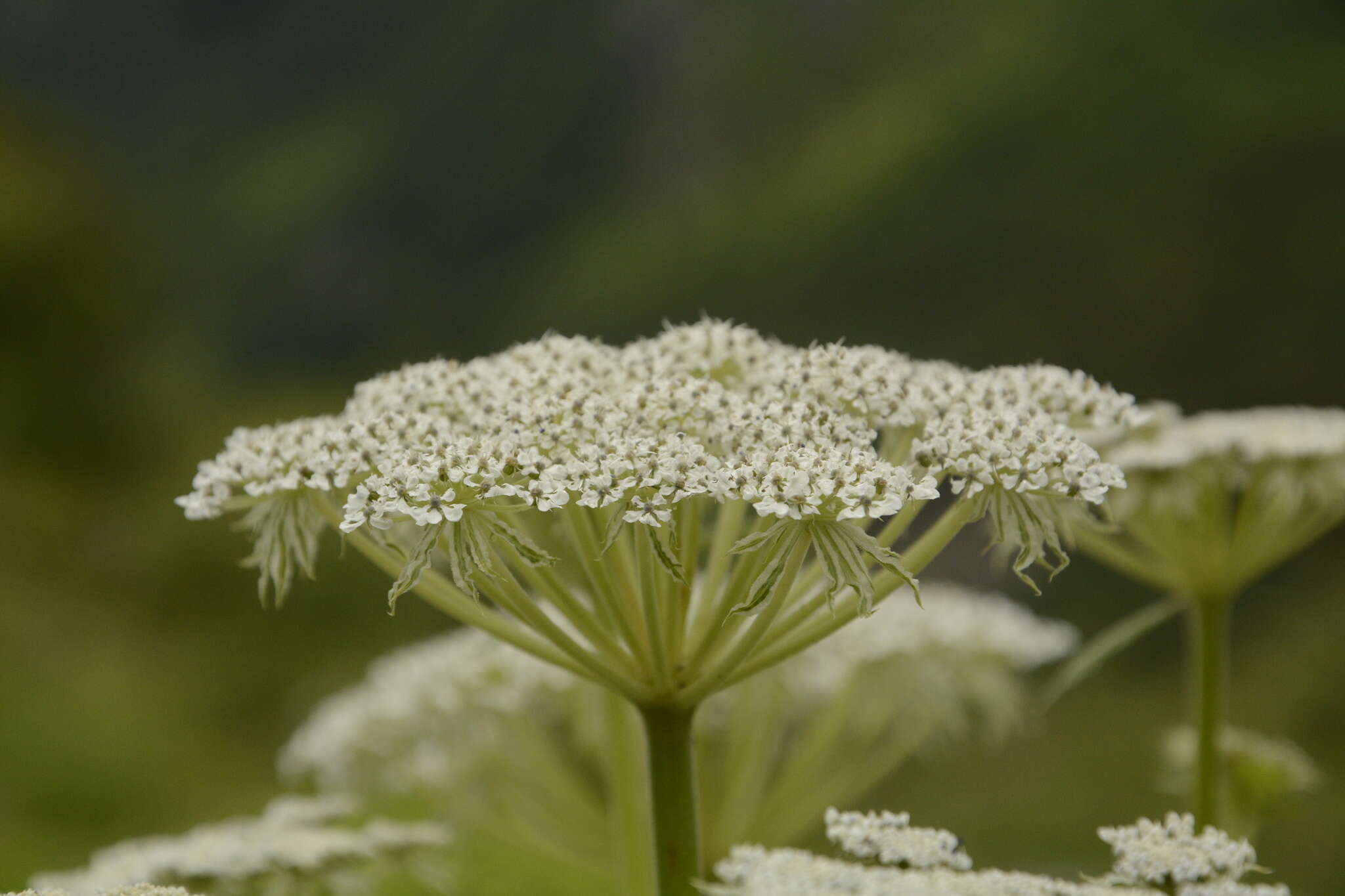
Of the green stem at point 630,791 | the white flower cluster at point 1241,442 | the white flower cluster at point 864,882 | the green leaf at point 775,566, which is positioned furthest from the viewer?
the white flower cluster at point 1241,442

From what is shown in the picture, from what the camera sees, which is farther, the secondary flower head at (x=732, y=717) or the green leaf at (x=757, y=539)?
the secondary flower head at (x=732, y=717)

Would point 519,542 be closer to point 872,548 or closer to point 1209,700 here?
point 872,548

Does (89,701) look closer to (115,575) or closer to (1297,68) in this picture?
(115,575)

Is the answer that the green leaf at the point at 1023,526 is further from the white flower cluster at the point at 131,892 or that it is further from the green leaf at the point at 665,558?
the white flower cluster at the point at 131,892

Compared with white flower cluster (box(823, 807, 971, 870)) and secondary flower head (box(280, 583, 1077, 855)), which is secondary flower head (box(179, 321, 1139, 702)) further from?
secondary flower head (box(280, 583, 1077, 855))

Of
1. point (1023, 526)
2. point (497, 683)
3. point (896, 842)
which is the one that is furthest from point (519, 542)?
point (497, 683)

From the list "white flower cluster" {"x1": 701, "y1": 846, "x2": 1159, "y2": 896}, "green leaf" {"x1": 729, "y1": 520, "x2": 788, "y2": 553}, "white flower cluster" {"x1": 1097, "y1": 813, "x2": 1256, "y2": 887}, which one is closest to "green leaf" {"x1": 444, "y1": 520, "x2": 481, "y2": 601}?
"green leaf" {"x1": 729, "y1": 520, "x2": 788, "y2": 553}

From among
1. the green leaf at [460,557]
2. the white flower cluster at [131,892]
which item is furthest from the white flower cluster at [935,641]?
the white flower cluster at [131,892]
